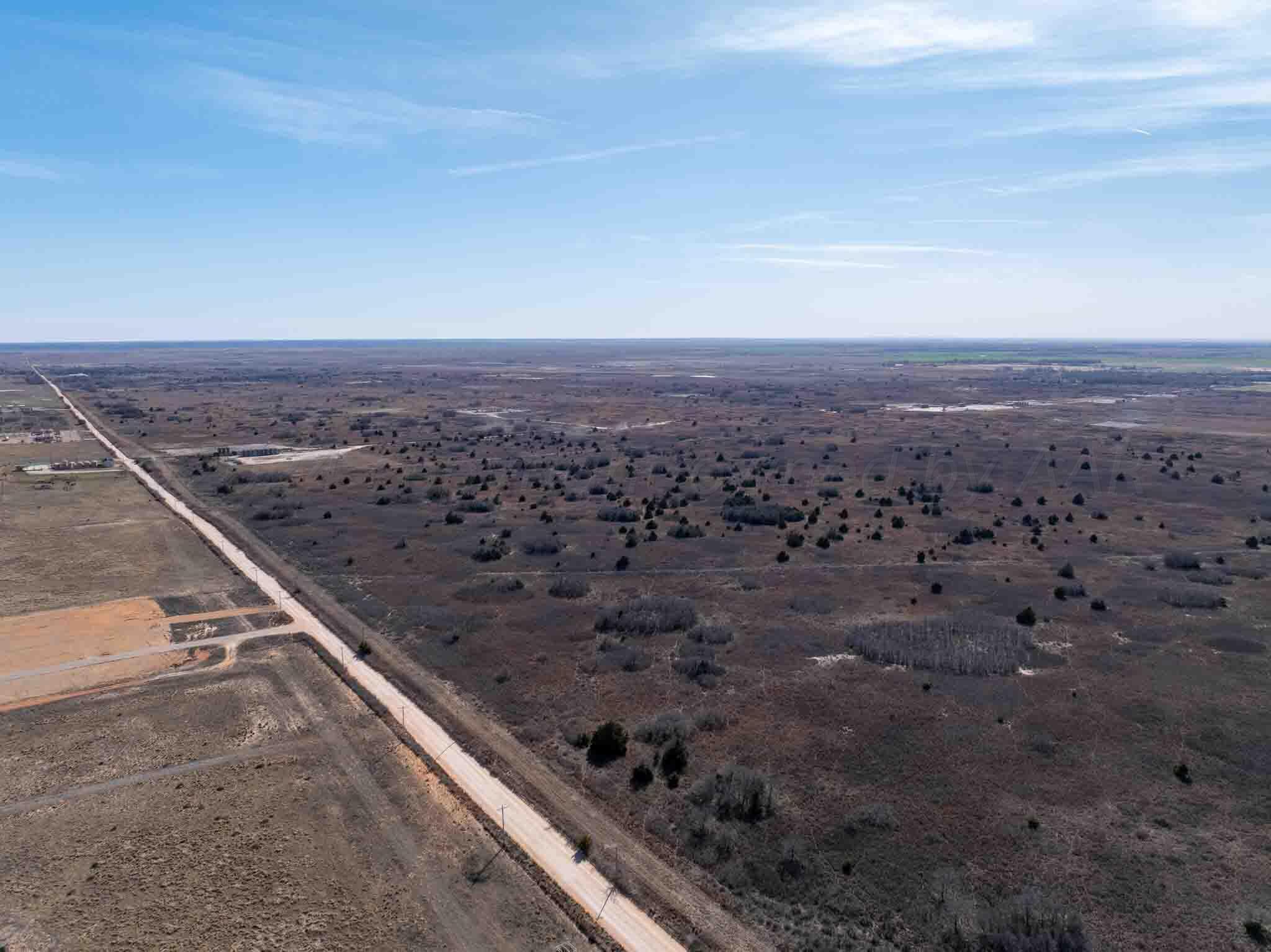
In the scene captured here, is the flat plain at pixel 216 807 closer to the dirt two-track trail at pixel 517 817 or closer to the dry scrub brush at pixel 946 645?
the dirt two-track trail at pixel 517 817

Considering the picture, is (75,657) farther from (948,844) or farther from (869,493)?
(869,493)

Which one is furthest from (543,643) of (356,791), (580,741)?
(356,791)

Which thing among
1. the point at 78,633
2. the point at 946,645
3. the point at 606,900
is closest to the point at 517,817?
the point at 606,900

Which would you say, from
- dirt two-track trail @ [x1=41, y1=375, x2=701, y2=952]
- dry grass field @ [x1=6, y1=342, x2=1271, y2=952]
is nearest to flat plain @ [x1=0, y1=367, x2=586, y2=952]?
dirt two-track trail @ [x1=41, y1=375, x2=701, y2=952]

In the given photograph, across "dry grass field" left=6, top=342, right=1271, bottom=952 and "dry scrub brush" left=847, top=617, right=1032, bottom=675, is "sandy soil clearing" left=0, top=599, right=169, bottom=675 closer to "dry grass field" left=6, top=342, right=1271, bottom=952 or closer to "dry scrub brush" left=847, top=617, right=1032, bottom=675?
"dry grass field" left=6, top=342, right=1271, bottom=952

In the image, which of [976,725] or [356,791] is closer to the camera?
[356,791]

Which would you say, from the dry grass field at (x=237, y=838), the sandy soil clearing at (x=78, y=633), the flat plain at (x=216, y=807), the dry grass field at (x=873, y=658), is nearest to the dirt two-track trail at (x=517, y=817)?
the flat plain at (x=216, y=807)
